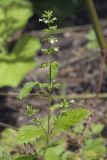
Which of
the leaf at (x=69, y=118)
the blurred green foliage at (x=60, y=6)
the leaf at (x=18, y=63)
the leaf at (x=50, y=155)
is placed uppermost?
the blurred green foliage at (x=60, y=6)

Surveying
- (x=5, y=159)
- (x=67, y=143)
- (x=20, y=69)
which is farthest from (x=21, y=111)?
(x=5, y=159)

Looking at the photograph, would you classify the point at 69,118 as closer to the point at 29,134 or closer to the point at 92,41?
the point at 29,134

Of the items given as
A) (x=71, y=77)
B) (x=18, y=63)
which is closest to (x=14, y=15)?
(x=18, y=63)

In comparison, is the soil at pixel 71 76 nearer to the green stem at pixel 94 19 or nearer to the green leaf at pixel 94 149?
the green stem at pixel 94 19

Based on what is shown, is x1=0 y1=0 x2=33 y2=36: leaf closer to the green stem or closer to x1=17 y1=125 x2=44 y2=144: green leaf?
the green stem

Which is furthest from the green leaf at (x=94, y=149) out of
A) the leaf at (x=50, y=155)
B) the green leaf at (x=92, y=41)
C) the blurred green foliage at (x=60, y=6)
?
the blurred green foliage at (x=60, y=6)

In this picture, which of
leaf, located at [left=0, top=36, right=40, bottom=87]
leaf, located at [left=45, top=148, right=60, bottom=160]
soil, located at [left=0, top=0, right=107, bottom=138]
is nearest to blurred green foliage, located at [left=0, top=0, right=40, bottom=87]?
leaf, located at [left=0, top=36, right=40, bottom=87]
